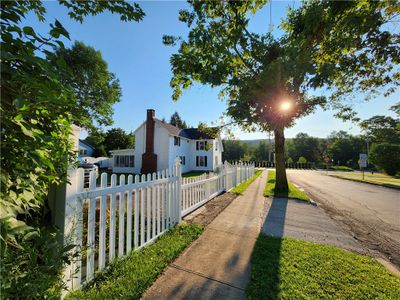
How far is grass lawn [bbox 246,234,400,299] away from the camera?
8.51 ft

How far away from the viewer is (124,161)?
2691 centimetres

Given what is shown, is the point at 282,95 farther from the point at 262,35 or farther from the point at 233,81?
the point at 262,35

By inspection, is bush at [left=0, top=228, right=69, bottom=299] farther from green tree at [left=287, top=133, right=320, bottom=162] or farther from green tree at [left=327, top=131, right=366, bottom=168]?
green tree at [left=287, top=133, right=320, bottom=162]

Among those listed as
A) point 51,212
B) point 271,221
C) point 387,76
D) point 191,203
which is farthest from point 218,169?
point 51,212

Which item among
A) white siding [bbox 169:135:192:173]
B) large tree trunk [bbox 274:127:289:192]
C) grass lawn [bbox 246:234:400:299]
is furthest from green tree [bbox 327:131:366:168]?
grass lawn [bbox 246:234:400:299]

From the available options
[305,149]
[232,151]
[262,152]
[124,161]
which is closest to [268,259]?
[124,161]

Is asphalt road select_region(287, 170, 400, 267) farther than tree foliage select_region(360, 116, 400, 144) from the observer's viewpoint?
No

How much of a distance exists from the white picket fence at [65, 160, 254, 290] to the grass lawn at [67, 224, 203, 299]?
0.39ft

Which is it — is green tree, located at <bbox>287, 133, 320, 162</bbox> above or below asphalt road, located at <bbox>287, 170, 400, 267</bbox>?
above

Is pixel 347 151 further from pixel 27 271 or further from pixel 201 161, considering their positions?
pixel 27 271

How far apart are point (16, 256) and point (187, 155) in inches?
1121

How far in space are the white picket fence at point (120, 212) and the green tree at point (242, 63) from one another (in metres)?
3.37

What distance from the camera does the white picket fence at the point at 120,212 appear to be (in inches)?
93.8

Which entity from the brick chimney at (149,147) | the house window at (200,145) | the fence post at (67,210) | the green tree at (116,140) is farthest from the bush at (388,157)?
the green tree at (116,140)
